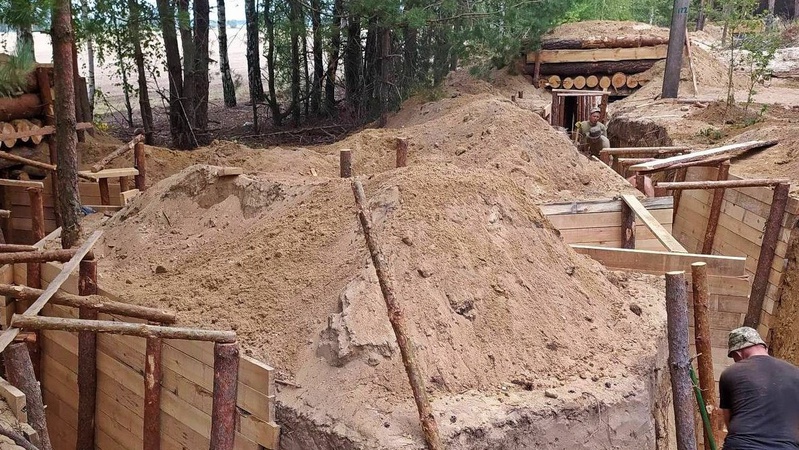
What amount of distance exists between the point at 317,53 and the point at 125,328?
14750mm

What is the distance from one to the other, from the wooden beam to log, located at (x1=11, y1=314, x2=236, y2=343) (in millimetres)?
3474

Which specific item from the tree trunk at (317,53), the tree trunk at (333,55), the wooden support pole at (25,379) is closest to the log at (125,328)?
the wooden support pole at (25,379)

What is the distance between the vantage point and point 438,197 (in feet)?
21.7

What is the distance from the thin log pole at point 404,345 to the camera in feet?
15.6

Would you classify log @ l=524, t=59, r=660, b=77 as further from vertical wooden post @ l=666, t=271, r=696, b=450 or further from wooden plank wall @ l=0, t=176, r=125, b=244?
vertical wooden post @ l=666, t=271, r=696, b=450

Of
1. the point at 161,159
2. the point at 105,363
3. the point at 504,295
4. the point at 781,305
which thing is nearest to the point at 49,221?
the point at 161,159

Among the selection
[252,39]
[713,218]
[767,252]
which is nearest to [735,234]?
[713,218]

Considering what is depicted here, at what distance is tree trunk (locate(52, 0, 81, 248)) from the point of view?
7.84 meters

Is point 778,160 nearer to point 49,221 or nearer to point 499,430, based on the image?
point 499,430

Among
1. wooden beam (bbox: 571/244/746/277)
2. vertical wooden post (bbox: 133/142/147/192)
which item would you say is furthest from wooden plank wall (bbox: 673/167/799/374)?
vertical wooden post (bbox: 133/142/147/192)

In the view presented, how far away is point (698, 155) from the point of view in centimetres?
1085

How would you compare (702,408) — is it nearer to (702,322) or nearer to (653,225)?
(702,322)

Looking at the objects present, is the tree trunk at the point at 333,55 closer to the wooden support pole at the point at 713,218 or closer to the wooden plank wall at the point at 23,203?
the wooden plank wall at the point at 23,203

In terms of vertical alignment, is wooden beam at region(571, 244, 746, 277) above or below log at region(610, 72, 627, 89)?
below
